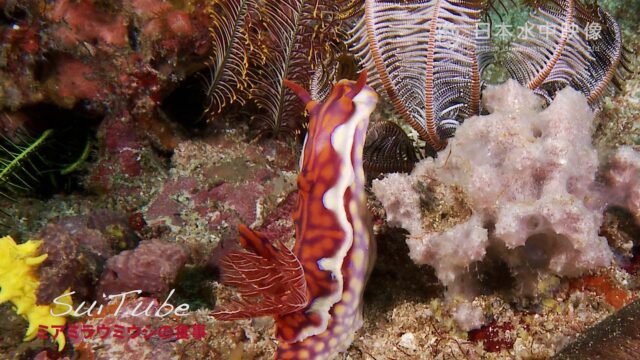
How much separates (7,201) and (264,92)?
2205 millimetres

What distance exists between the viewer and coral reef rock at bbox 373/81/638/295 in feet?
6.54

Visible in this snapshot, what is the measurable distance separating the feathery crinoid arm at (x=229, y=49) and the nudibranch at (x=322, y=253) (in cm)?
106

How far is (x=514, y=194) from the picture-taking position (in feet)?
6.86

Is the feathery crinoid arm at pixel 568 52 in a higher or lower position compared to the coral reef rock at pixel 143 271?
higher

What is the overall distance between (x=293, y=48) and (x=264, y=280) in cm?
154

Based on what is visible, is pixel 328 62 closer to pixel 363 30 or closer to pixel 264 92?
pixel 363 30

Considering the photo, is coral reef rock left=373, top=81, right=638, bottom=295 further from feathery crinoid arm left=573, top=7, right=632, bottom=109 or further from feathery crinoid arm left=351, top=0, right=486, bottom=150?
feathery crinoid arm left=573, top=7, right=632, bottom=109

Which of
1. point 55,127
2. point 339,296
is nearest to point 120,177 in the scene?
point 55,127

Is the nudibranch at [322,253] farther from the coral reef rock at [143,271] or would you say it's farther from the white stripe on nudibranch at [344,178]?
the coral reef rock at [143,271]

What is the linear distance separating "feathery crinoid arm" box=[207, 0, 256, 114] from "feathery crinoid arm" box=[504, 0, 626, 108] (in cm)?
172

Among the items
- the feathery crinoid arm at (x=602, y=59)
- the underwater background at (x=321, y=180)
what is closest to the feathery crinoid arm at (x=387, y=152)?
the underwater background at (x=321, y=180)

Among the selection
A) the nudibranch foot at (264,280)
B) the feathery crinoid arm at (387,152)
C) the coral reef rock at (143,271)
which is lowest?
the coral reef rock at (143,271)

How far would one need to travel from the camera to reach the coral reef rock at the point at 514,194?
1.99 metres

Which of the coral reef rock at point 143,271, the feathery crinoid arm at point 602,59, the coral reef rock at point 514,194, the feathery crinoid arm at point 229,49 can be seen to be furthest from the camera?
the feathery crinoid arm at point 229,49
